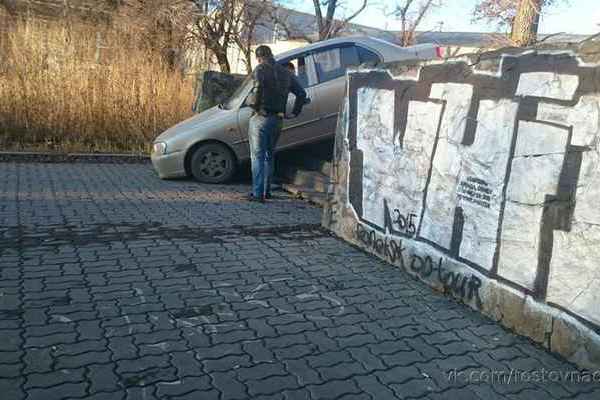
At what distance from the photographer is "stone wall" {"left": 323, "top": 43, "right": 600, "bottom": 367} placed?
3229 mm

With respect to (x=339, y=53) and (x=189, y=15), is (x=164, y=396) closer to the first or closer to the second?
(x=339, y=53)

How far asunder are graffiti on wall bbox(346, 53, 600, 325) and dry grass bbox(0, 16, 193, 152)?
324 inches

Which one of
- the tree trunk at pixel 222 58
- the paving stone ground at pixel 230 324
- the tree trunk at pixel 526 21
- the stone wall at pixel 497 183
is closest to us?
the paving stone ground at pixel 230 324

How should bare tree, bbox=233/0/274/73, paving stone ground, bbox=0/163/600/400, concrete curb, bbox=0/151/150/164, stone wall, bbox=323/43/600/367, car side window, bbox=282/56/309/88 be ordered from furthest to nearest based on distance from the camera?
bare tree, bbox=233/0/274/73 < concrete curb, bbox=0/151/150/164 < car side window, bbox=282/56/309/88 < stone wall, bbox=323/43/600/367 < paving stone ground, bbox=0/163/600/400

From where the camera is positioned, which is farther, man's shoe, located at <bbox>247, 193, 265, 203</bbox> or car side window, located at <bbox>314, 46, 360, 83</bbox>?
car side window, located at <bbox>314, 46, 360, 83</bbox>

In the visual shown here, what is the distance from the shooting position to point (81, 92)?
1206 cm

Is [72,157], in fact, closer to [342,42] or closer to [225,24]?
[342,42]

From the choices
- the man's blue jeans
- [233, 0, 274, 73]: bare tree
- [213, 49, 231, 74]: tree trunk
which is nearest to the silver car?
the man's blue jeans

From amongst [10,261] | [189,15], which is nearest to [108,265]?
[10,261]

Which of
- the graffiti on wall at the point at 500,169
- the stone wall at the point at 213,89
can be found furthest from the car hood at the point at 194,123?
the graffiti on wall at the point at 500,169

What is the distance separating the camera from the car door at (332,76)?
8.50 meters

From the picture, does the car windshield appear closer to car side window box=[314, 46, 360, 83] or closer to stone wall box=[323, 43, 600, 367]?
car side window box=[314, 46, 360, 83]

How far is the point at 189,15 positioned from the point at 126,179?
30.3 feet

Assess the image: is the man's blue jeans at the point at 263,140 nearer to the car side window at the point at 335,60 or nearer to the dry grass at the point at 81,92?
the car side window at the point at 335,60
